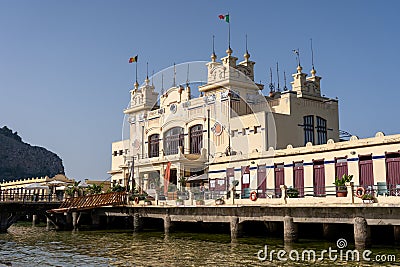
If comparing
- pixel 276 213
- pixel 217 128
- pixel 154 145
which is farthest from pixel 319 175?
pixel 154 145

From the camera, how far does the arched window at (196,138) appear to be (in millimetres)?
44375

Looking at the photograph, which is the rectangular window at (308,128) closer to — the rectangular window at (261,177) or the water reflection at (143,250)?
the rectangular window at (261,177)

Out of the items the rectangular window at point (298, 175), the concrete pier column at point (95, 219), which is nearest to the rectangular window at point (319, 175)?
the rectangular window at point (298, 175)

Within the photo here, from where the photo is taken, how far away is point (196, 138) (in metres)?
45.0

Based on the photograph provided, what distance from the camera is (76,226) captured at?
37469 mm

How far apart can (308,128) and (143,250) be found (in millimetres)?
22861

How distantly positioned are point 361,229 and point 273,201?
5.00 meters

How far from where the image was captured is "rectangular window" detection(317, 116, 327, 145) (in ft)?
142

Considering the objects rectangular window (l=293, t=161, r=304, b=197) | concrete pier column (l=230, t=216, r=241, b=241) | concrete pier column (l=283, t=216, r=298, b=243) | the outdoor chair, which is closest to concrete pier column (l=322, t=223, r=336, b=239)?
concrete pier column (l=283, t=216, r=298, b=243)

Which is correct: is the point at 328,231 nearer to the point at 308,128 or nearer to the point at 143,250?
the point at 143,250

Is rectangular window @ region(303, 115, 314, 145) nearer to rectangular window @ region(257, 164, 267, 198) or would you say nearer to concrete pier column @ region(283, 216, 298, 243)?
rectangular window @ region(257, 164, 267, 198)

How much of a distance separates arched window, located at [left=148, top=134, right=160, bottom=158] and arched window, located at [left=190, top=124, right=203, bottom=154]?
18.1 feet

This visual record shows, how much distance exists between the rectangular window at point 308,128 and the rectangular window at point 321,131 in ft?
3.20

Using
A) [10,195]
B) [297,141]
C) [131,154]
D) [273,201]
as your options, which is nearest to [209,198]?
[273,201]
